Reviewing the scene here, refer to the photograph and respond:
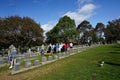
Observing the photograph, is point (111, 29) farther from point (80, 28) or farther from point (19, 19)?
point (19, 19)

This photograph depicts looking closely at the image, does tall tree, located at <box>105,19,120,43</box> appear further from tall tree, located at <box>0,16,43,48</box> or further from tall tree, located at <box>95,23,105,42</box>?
tall tree, located at <box>0,16,43,48</box>

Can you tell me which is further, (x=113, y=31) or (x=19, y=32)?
(x=113, y=31)

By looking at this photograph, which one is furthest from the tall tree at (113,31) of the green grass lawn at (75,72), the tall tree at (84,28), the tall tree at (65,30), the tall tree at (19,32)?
the green grass lawn at (75,72)

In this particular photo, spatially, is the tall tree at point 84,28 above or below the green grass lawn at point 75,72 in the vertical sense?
above

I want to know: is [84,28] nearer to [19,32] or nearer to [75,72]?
[19,32]

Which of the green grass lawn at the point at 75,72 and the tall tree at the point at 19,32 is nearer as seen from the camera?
the green grass lawn at the point at 75,72

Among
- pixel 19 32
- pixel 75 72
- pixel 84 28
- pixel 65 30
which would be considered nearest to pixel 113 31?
pixel 84 28

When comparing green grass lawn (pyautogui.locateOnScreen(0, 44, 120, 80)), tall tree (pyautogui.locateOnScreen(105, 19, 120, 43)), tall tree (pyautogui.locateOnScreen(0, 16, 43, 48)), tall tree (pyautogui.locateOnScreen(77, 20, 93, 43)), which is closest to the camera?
green grass lawn (pyautogui.locateOnScreen(0, 44, 120, 80))

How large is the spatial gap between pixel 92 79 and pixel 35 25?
157 ft

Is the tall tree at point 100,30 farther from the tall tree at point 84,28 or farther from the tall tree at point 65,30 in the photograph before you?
the tall tree at point 65,30

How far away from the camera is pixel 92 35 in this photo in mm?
123875

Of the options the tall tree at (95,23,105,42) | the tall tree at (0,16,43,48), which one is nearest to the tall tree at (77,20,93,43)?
the tall tree at (95,23,105,42)

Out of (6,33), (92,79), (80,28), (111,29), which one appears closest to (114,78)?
(92,79)

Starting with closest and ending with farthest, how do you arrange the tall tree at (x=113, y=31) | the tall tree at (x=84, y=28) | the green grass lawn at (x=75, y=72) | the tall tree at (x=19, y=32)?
the green grass lawn at (x=75, y=72) → the tall tree at (x=19, y=32) → the tall tree at (x=113, y=31) → the tall tree at (x=84, y=28)
